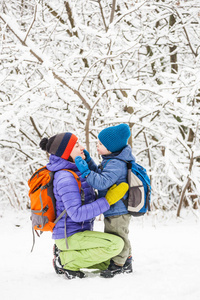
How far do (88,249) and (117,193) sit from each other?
0.46 m

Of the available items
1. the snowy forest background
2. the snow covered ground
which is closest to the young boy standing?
the snow covered ground

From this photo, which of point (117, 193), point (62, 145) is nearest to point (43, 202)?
point (62, 145)

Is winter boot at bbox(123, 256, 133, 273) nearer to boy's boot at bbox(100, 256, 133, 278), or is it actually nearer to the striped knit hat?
boy's boot at bbox(100, 256, 133, 278)

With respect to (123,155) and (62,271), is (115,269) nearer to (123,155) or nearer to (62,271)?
(62,271)

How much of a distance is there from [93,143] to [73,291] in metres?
3.31

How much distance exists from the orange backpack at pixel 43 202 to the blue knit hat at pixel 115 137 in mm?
347

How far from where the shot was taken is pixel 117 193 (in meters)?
2.30

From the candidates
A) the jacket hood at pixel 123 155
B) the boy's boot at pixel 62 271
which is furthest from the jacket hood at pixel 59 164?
the boy's boot at pixel 62 271

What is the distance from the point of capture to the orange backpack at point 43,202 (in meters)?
2.31

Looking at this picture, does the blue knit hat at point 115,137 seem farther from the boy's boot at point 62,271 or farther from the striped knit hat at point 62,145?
the boy's boot at point 62,271

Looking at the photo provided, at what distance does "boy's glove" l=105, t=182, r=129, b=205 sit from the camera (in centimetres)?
230

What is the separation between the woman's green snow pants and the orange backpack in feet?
0.57

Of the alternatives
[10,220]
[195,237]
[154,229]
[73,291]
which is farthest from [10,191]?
[73,291]

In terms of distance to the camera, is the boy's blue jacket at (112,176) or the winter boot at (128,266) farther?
the winter boot at (128,266)
